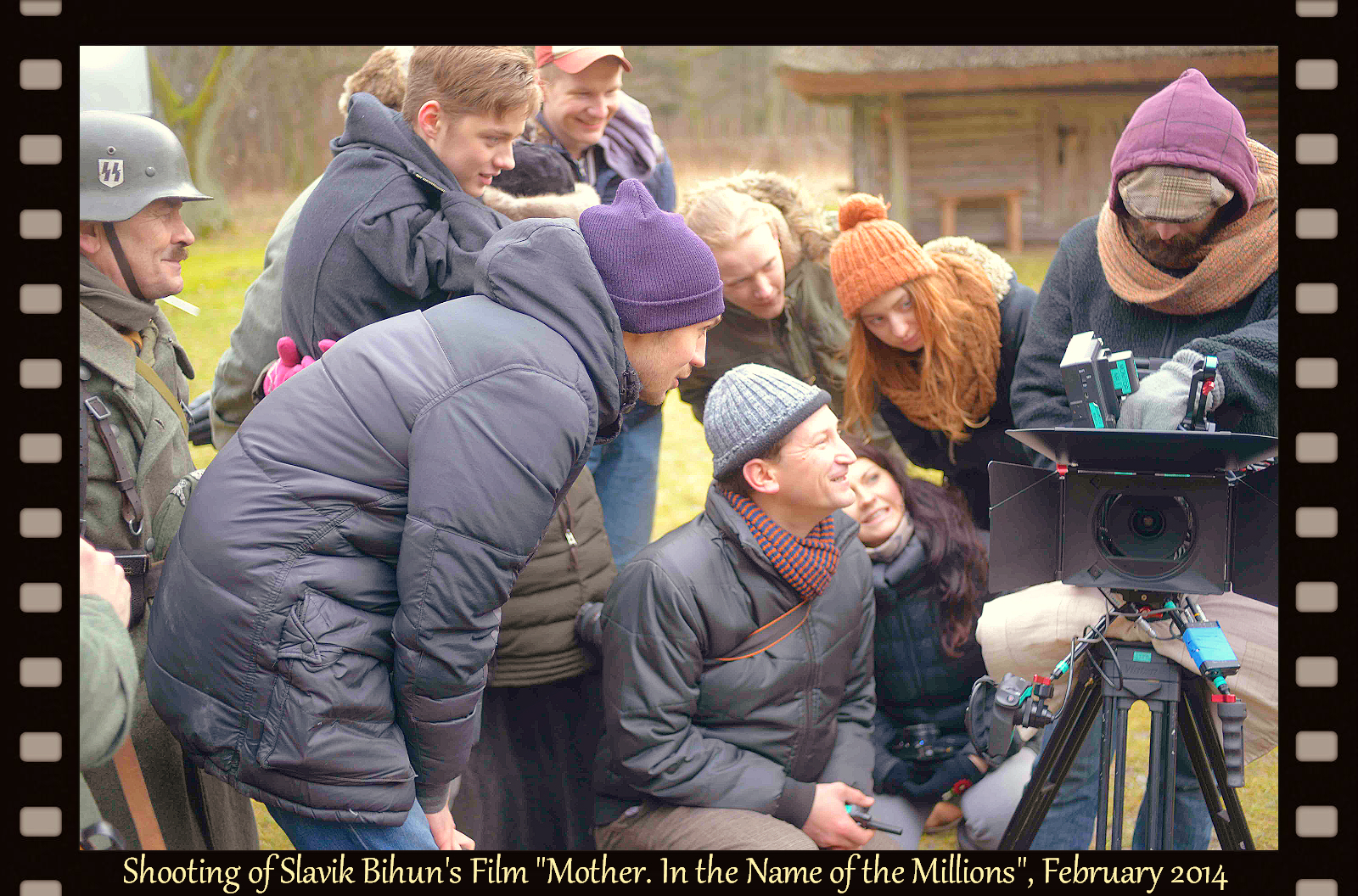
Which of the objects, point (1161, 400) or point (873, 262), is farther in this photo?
point (873, 262)

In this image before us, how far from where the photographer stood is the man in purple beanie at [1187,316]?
2408 millimetres

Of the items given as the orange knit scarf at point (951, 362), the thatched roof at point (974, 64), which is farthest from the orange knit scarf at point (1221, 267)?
the thatched roof at point (974, 64)

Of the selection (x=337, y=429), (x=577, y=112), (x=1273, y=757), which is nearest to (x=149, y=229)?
(x=337, y=429)

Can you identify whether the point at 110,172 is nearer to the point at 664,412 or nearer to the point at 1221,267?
the point at 1221,267

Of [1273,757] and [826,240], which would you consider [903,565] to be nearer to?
[826,240]

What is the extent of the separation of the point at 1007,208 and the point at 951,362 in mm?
8920

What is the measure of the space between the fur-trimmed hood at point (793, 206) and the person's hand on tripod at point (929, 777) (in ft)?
4.88

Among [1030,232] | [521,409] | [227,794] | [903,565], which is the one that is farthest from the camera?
[1030,232]

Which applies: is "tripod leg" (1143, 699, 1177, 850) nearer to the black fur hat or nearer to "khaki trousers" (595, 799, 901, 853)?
"khaki trousers" (595, 799, 901, 853)

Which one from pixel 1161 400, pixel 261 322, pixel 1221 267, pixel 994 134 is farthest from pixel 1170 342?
pixel 994 134

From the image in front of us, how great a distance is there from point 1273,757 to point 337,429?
313cm

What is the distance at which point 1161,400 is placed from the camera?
2268mm

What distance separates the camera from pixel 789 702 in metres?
2.71

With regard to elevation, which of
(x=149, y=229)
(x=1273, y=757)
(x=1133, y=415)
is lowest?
(x=1273, y=757)
